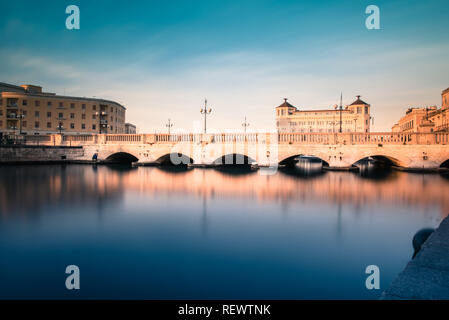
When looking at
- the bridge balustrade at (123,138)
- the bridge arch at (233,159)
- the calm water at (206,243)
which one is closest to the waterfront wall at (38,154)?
the bridge balustrade at (123,138)

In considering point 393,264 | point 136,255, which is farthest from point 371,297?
point 136,255

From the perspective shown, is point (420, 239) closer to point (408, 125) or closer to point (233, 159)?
point (233, 159)

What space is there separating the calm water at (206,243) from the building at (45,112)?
44.6 m

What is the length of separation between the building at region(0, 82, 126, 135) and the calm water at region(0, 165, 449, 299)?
44.6 m

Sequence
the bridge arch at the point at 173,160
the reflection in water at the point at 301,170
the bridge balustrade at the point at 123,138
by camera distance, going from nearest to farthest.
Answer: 1. the reflection in water at the point at 301,170
2. the bridge balustrade at the point at 123,138
3. the bridge arch at the point at 173,160

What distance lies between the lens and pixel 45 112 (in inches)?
2144

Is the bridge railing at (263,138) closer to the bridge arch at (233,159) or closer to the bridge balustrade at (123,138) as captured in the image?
the bridge balustrade at (123,138)

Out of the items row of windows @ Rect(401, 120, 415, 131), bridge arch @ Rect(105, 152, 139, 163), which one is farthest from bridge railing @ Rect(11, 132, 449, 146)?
row of windows @ Rect(401, 120, 415, 131)

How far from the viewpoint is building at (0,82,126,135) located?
53.2 m

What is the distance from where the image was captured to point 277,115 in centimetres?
9338

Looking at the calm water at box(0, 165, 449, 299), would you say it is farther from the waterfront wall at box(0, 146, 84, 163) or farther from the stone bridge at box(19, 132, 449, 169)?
the waterfront wall at box(0, 146, 84, 163)

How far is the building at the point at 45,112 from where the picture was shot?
53250mm

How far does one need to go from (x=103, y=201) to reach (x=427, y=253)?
13.1 meters

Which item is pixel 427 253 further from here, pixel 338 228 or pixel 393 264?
pixel 338 228
